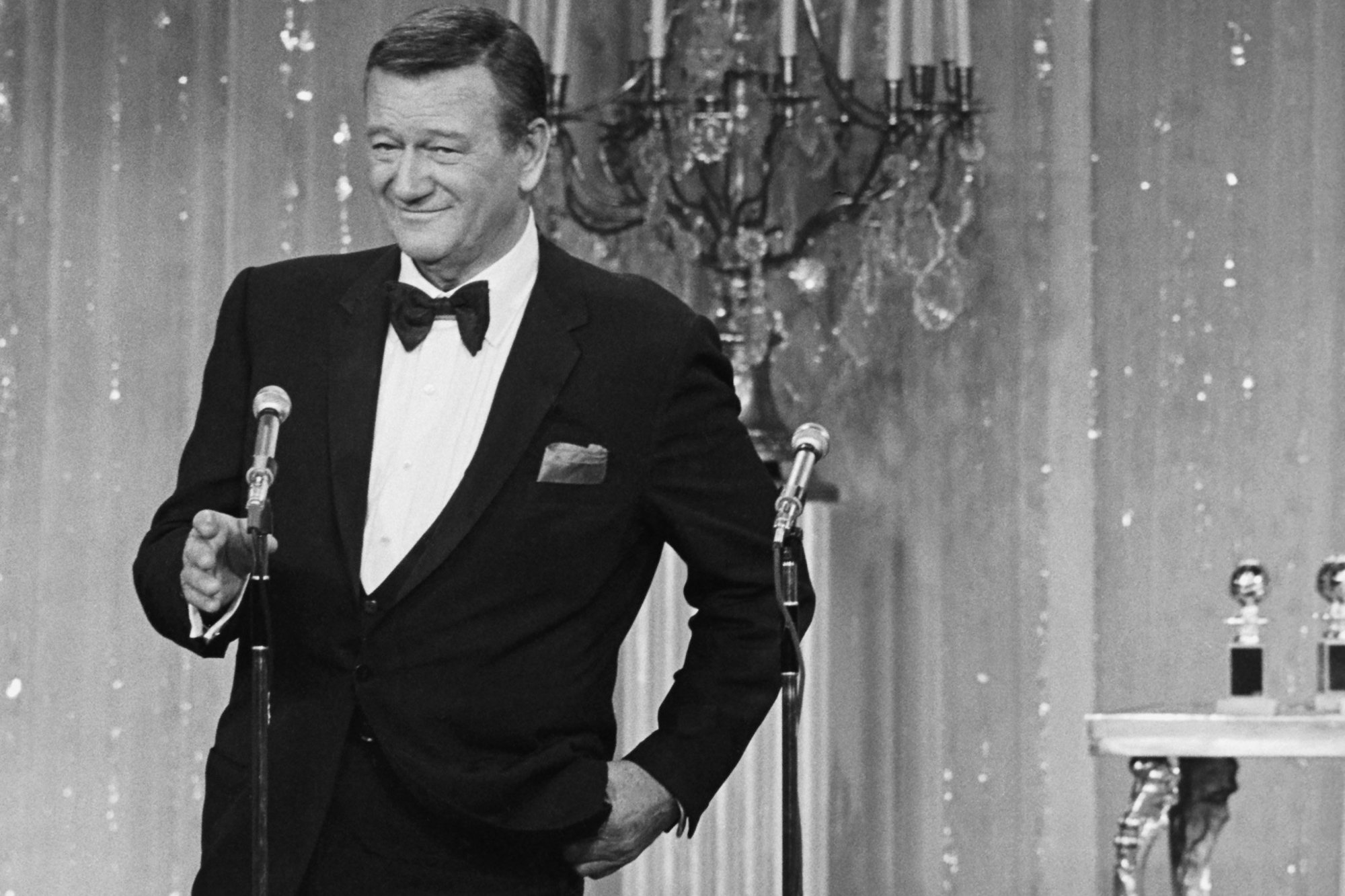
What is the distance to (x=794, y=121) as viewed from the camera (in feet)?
12.6

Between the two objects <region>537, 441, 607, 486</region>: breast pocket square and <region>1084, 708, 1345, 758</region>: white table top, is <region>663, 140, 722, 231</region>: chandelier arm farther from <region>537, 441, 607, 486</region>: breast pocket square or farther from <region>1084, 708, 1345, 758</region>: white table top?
<region>537, 441, 607, 486</region>: breast pocket square

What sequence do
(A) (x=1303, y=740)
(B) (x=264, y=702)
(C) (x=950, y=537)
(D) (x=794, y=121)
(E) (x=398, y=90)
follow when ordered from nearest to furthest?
(B) (x=264, y=702), (E) (x=398, y=90), (A) (x=1303, y=740), (D) (x=794, y=121), (C) (x=950, y=537)

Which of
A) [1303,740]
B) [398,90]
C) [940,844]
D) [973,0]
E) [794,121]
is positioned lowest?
[940,844]

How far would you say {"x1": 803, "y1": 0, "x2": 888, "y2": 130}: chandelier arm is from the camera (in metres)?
3.76

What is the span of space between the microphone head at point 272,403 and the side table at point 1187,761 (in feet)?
4.86

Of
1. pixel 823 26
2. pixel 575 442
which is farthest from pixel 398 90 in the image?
pixel 823 26

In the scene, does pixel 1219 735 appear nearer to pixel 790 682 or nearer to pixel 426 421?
pixel 790 682

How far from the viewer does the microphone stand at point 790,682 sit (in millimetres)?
1926

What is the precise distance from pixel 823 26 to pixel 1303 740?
168 cm

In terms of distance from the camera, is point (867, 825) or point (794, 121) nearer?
point (794, 121)

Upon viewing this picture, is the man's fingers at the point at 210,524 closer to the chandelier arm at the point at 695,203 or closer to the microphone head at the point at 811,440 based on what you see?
the microphone head at the point at 811,440

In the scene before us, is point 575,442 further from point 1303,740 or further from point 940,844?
point 940,844

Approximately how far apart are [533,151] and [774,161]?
1.72 m

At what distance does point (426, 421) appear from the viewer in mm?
2078
